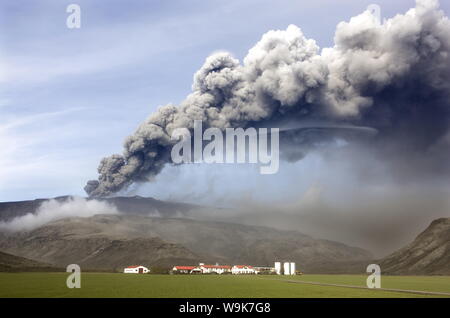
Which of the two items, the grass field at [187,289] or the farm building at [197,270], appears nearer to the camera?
the grass field at [187,289]

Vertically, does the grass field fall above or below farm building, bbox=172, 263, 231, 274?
above

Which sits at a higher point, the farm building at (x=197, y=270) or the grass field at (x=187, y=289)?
the grass field at (x=187, y=289)

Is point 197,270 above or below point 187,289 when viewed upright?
below

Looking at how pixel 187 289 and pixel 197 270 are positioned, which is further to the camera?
pixel 197 270

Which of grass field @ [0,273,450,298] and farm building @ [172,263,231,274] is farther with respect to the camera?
farm building @ [172,263,231,274]
